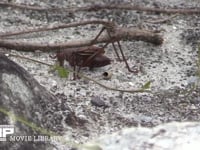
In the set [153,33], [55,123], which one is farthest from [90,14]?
[55,123]

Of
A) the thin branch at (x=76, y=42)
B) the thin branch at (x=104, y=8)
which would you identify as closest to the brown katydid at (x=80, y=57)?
the thin branch at (x=76, y=42)

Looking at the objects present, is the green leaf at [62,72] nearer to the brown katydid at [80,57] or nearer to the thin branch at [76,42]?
the brown katydid at [80,57]

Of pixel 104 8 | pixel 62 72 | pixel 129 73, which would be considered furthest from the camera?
pixel 104 8

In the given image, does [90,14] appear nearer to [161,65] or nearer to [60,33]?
[60,33]

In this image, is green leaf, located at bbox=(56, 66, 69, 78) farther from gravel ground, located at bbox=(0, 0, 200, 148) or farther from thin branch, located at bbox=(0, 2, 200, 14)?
thin branch, located at bbox=(0, 2, 200, 14)

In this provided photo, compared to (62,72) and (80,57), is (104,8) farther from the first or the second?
(62,72)

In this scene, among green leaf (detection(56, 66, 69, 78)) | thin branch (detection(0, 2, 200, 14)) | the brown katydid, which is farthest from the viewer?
thin branch (detection(0, 2, 200, 14))

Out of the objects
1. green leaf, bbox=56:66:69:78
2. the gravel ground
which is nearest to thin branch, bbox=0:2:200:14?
the gravel ground

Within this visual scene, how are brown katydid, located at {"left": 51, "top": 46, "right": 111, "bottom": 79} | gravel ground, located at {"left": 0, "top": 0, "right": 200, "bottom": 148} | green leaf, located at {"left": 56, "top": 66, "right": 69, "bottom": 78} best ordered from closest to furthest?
1. gravel ground, located at {"left": 0, "top": 0, "right": 200, "bottom": 148}
2. green leaf, located at {"left": 56, "top": 66, "right": 69, "bottom": 78}
3. brown katydid, located at {"left": 51, "top": 46, "right": 111, "bottom": 79}

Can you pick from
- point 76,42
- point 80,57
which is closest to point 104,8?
point 76,42

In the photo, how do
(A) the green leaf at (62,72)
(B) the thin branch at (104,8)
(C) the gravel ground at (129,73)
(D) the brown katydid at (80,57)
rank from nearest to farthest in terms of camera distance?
(C) the gravel ground at (129,73), (A) the green leaf at (62,72), (D) the brown katydid at (80,57), (B) the thin branch at (104,8)
